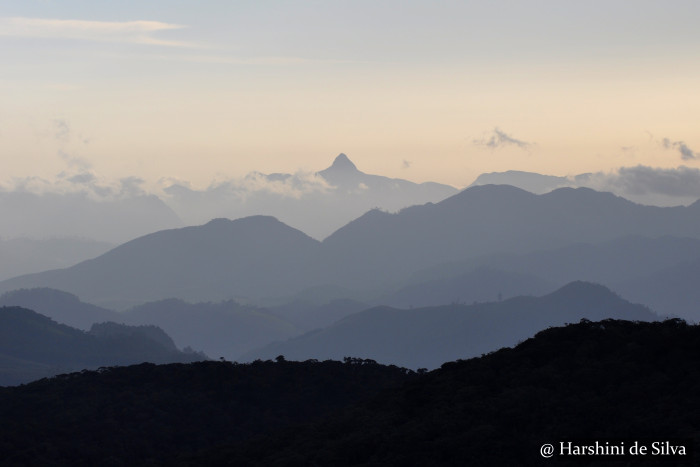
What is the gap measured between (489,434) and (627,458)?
9666 mm

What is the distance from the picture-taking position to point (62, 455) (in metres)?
71.2

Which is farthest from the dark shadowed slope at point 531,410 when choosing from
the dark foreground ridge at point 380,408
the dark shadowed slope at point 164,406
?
the dark shadowed slope at point 164,406

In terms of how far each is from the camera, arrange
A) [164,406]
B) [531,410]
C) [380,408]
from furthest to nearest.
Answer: [164,406] → [380,408] → [531,410]

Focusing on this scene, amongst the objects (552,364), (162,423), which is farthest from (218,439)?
(552,364)

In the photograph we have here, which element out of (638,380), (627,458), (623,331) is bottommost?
(627,458)

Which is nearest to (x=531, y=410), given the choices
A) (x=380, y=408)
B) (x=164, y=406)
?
(x=380, y=408)

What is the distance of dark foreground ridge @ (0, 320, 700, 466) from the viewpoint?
5178 centimetres

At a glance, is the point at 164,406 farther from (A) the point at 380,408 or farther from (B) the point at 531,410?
(B) the point at 531,410

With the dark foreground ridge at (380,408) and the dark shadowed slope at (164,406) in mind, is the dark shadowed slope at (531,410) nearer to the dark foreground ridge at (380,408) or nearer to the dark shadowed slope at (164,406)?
the dark foreground ridge at (380,408)

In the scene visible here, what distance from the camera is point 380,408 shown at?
6569cm

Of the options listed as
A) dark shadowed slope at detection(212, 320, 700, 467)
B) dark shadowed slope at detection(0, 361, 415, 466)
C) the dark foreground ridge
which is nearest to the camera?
dark shadowed slope at detection(212, 320, 700, 467)

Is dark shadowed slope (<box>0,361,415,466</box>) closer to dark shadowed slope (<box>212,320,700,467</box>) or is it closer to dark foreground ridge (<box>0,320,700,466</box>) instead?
dark foreground ridge (<box>0,320,700,466</box>)

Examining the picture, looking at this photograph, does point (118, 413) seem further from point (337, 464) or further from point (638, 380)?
point (638, 380)

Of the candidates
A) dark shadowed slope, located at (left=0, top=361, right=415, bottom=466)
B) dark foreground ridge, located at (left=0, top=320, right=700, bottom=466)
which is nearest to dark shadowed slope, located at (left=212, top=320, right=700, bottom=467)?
dark foreground ridge, located at (left=0, top=320, right=700, bottom=466)
